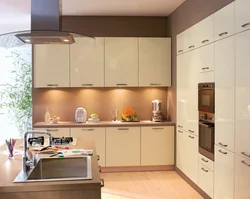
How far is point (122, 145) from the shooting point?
5777 mm

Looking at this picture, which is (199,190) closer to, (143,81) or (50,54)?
(143,81)

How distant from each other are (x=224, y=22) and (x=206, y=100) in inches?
39.1

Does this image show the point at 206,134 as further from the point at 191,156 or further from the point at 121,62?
the point at 121,62

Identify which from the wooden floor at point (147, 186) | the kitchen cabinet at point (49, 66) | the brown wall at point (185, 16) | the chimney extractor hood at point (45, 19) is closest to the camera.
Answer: the chimney extractor hood at point (45, 19)

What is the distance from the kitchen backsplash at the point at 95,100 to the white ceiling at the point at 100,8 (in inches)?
52.1

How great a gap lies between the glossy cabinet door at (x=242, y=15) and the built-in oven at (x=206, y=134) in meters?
1.16

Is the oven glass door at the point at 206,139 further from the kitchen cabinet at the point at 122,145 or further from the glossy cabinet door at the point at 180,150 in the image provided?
the kitchen cabinet at the point at 122,145

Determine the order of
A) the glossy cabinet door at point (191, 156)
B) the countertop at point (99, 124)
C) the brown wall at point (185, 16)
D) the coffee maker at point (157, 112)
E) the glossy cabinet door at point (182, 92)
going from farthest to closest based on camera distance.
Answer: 1. the coffee maker at point (157, 112)
2. the countertop at point (99, 124)
3. the glossy cabinet door at point (182, 92)
4. the glossy cabinet door at point (191, 156)
5. the brown wall at point (185, 16)

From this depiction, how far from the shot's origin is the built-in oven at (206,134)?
4043mm

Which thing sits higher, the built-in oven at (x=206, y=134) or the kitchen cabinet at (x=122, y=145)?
the built-in oven at (x=206, y=134)

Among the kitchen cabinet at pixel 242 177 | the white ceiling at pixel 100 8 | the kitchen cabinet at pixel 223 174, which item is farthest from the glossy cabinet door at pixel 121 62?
the kitchen cabinet at pixel 242 177

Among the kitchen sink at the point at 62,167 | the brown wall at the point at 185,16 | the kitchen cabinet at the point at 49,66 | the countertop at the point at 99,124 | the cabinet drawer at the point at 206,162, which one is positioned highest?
the brown wall at the point at 185,16

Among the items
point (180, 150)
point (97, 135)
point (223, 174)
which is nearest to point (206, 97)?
point (223, 174)

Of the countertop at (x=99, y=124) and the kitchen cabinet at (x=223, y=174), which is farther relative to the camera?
the countertop at (x=99, y=124)
